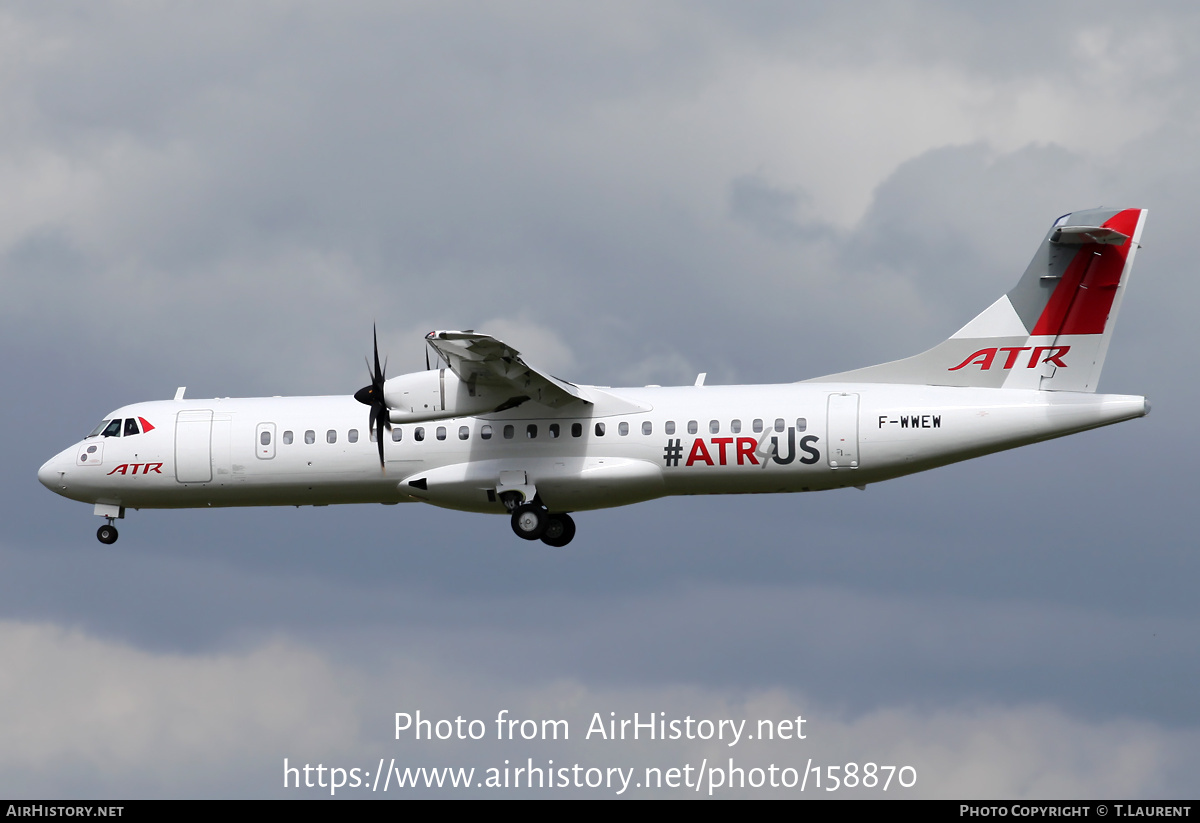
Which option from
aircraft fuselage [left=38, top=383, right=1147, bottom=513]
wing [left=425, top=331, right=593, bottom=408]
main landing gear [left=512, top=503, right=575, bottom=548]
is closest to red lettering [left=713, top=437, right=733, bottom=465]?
aircraft fuselage [left=38, top=383, right=1147, bottom=513]

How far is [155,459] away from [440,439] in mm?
6691

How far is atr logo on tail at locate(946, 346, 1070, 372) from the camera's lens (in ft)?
104

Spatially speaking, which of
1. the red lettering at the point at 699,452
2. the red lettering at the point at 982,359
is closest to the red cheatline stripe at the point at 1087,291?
the red lettering at the point at 982,359

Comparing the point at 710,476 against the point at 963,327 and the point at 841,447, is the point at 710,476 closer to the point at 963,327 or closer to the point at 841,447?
the point at 841,447

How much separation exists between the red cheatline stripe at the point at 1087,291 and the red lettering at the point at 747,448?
616 cm

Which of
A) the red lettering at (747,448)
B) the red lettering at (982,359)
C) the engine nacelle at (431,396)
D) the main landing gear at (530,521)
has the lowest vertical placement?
the main landing gear at (530,521)

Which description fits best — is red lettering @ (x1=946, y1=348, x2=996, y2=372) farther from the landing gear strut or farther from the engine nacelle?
the landing gear strut

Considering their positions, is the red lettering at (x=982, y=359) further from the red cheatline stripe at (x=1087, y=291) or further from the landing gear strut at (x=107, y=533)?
the landing gear strut at (x=107, y=533)

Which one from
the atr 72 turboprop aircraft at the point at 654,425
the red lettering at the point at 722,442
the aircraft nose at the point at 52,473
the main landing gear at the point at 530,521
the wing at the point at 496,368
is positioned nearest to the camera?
the wing at the point at 496,368

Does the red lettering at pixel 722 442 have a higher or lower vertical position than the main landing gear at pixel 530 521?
higher

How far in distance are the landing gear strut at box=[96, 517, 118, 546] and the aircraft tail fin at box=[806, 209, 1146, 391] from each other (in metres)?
18.5

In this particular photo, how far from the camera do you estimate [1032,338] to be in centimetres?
3209

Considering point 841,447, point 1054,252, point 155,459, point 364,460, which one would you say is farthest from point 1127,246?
point 155,459

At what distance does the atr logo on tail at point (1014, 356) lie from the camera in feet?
104
